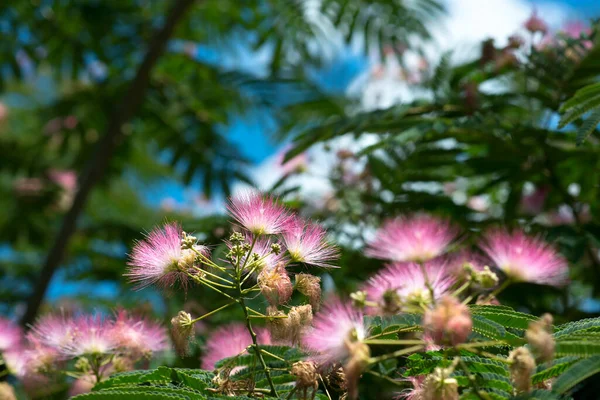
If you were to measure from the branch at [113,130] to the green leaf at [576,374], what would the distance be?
3.28 metres

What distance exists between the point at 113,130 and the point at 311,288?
3025 millimetres

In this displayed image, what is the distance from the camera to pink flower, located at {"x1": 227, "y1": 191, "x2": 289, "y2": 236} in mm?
1350

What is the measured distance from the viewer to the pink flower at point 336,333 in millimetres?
1094

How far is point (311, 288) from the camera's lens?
1309 mm

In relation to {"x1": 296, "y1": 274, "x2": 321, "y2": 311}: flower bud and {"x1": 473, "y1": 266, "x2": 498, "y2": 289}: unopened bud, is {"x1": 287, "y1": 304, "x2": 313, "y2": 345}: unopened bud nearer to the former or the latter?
{"x1": 296, "y1": 274, "x2": 321, "y2": 311}: flower bud

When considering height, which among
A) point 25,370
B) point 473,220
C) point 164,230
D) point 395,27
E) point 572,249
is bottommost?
point 25,370

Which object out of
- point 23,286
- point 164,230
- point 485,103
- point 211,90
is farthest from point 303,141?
point 23,286

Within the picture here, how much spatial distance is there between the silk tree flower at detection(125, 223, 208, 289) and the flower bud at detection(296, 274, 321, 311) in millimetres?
204

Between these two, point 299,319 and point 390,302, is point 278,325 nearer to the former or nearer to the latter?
point 299,319

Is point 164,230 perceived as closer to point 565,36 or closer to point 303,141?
point 303,141

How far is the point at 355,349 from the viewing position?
104 cm

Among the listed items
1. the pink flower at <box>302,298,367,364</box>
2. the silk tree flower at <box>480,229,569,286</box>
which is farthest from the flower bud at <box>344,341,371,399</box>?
the silk tree flower at <box>480,229,569,286</box>

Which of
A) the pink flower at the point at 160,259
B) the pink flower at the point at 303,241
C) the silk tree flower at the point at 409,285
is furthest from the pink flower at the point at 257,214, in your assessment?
the silk tree flower at the point at 409,285

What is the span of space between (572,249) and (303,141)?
0.92 meters
